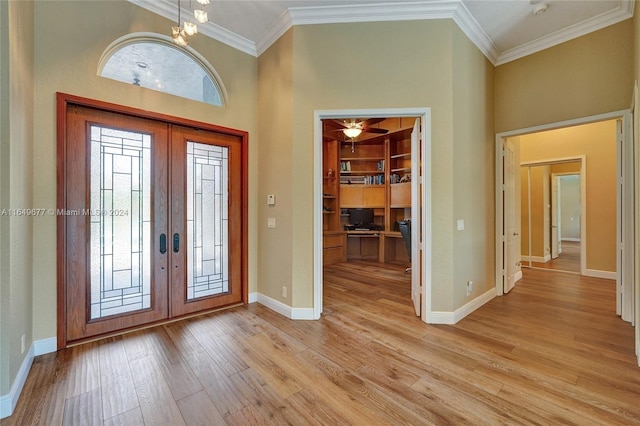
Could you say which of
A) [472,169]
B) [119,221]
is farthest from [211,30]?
[472,169]

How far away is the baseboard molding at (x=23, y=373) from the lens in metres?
1.62

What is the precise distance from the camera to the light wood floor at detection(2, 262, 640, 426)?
1.65 m

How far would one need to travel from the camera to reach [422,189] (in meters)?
3.02

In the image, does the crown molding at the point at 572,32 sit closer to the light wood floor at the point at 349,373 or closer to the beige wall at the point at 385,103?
the beige wall at the point at 385,103

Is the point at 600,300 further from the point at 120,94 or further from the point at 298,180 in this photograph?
the point at 120,94

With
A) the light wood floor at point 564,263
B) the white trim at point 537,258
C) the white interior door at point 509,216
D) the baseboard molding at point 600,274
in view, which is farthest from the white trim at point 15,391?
the white trim at point 537,258

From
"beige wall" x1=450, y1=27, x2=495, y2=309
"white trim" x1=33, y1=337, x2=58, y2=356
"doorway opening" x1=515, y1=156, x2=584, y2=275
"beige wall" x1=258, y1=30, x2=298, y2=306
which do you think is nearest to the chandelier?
"beige wall" x1=258, y1=30, x2=298, y2=306

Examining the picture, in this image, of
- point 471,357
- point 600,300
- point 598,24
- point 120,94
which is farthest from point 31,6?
point 600,300

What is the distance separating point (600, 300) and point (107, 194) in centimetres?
631

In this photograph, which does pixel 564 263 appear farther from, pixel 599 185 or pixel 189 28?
pixel 189 28

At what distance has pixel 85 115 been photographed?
2.55 m

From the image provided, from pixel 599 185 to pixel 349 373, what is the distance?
587 centimetres

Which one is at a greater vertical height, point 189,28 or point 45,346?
point 189,28

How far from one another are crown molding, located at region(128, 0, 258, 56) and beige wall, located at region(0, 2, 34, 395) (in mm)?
1049
